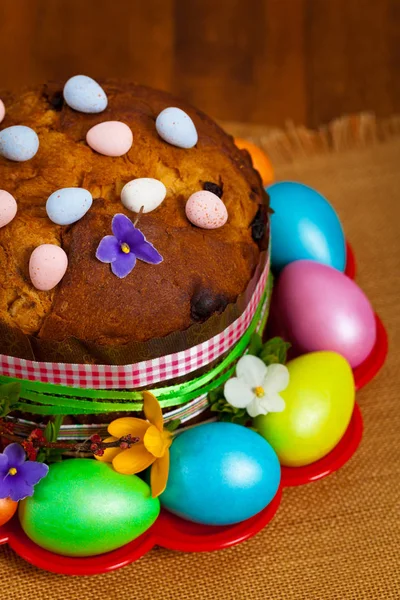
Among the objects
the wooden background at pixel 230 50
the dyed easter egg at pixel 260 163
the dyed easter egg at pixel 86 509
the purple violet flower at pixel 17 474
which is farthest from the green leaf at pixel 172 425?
the wooden background at pixel 230 50

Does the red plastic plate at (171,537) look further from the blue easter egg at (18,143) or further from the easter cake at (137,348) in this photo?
the blue easter egg at (18,143)

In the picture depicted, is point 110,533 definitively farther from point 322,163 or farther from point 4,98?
point 322,163

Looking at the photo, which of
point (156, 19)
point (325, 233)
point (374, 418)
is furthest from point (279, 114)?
point (374, 418)

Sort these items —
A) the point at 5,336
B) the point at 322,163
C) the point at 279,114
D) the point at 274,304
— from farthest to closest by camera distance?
the point at 279,114
the point at 322,163
the point at 274,304
the point at 5,336

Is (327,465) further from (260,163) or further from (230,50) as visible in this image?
(230,50)

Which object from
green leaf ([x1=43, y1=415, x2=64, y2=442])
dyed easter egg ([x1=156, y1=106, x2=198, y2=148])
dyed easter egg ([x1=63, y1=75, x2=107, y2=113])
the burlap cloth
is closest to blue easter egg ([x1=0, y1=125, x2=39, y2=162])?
dyed easter egg ([x1=63, y1=75, x2=107, y2=113])

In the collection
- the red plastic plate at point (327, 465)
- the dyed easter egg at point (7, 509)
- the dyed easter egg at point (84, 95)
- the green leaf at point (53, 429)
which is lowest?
the red plastic plate at point (327, 465)
